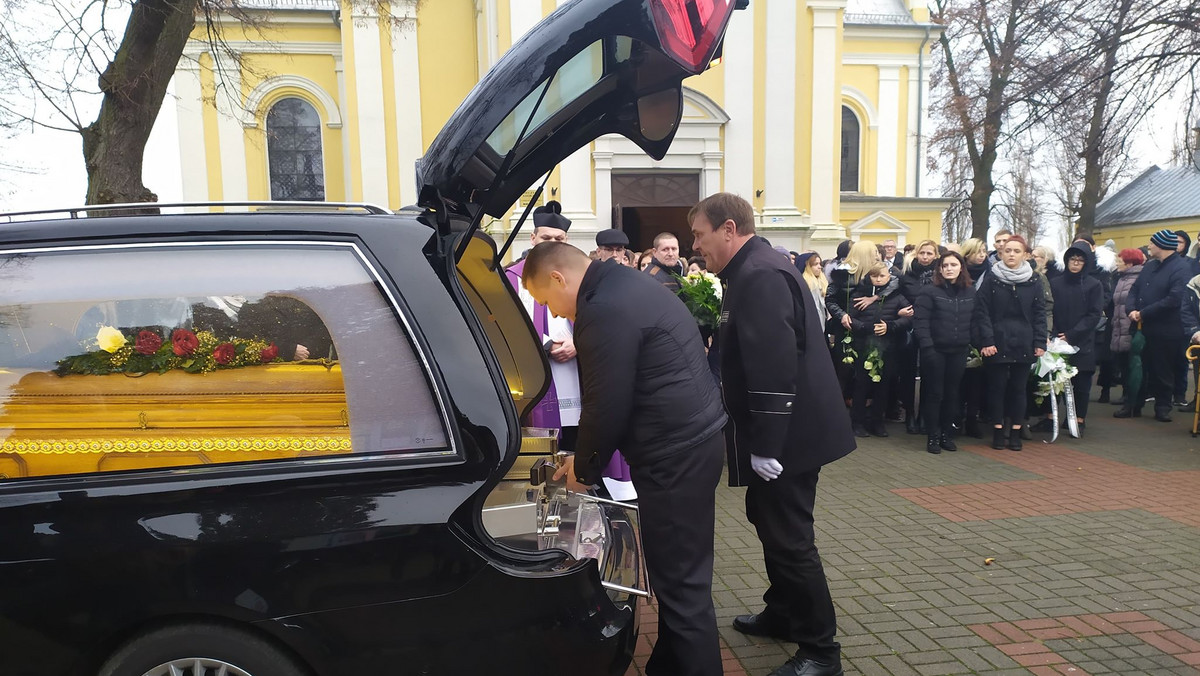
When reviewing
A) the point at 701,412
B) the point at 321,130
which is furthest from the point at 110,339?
the point at 321,130

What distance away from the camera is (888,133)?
2923 cm

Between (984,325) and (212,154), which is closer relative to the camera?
(984,325)

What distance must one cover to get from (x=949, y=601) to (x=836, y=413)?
1.52 m

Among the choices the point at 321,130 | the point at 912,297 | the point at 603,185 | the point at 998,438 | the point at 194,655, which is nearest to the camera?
the point at 194,655

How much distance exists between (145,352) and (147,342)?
0.10 ft

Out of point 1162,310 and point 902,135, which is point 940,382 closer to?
point 1162,310

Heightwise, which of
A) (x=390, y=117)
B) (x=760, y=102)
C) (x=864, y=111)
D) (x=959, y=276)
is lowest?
(x=959, y=276)

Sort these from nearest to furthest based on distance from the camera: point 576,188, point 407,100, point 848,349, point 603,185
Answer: point 848,349
point 576,188
point 603,185
point 407,100

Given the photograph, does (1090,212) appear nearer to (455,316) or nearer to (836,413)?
(836,413)

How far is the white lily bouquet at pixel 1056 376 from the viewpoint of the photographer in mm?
7297

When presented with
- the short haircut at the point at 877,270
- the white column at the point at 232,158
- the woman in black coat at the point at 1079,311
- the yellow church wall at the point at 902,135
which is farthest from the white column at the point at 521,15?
the yellow church wall at the point at 902,135

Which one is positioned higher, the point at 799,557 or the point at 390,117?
the point at 390,117

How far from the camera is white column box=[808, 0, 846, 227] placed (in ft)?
65.7

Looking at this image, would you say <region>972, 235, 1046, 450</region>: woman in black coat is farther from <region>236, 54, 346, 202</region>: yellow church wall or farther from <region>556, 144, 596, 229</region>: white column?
<region>236, 54, 346, 202</region>: yellow church wall
